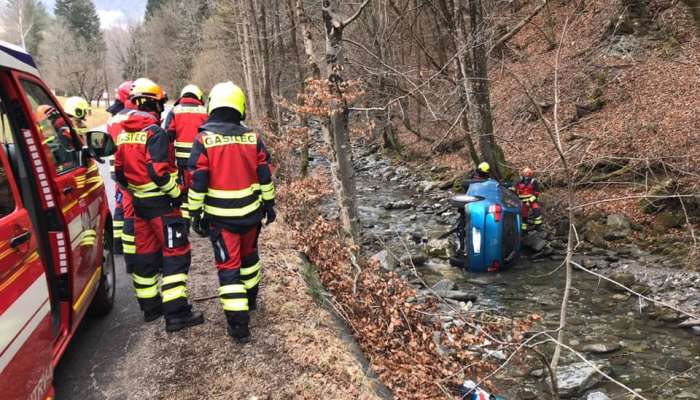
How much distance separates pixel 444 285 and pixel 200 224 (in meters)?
5.11

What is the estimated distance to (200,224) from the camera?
13.8ft

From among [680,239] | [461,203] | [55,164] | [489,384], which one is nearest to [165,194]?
[55,164]

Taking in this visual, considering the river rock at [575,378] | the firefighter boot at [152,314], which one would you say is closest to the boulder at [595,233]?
the river rock at [575,378]

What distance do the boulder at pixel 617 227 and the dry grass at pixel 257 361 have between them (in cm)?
713

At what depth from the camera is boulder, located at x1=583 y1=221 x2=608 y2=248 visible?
32.3ft

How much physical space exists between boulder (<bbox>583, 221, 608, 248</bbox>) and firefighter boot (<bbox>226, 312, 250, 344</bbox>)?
782cm

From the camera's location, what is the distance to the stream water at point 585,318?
5.47 meters

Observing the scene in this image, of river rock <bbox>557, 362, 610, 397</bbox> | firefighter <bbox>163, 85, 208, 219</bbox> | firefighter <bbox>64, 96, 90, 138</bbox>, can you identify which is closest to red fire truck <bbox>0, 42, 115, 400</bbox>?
firefighter <bbox>163, 85, 208, 219</bbox>

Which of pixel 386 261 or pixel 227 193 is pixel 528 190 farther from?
pixel 227 193

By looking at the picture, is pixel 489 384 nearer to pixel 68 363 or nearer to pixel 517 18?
pixel 68 363

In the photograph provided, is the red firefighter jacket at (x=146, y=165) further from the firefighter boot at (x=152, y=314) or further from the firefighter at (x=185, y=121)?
the firefighter at (x=185, y=121)

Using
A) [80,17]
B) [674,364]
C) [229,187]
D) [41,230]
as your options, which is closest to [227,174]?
[229,187]

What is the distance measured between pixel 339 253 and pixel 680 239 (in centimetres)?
652

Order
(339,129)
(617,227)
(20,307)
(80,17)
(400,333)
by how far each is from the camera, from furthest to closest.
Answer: (80,17) < (617,227) < (339,129) < (400,333) < (20,307)
